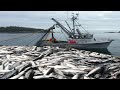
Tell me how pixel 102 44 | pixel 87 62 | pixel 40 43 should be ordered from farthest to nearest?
pixel 102 44 → pixel 40 43 → pixel 87 62

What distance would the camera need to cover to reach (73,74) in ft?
25.8

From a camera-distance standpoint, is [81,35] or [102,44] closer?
[81,35]

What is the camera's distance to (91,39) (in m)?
30.4
